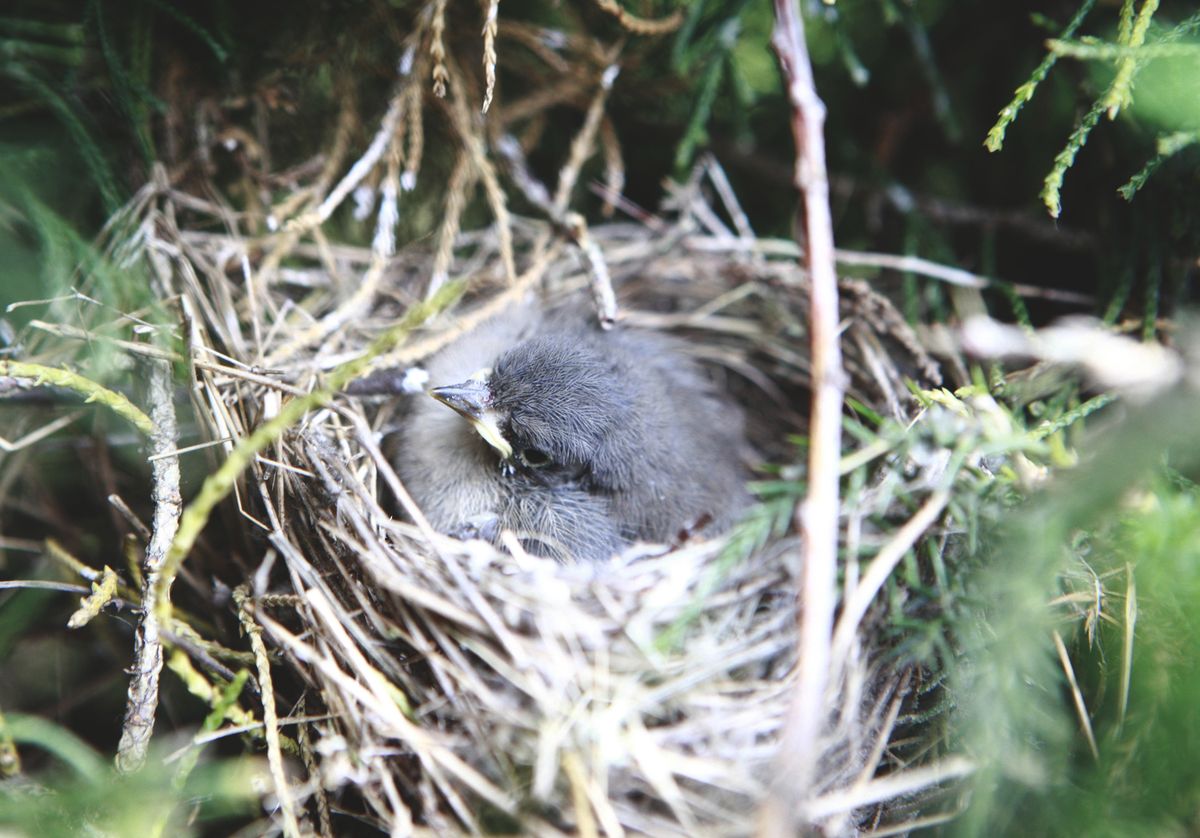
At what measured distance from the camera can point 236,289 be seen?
177cm

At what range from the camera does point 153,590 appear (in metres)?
1.25

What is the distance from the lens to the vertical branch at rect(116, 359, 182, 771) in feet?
4.02

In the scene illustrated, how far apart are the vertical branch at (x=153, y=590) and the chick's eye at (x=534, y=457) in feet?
2.25

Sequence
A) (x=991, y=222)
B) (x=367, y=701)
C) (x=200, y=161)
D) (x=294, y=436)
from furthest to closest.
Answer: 1. (x=991, y=222)
2. (x=200, y=161)
3. (x=294, y=436)
4. (x=367, y=701)

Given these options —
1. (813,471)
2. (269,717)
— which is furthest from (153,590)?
(813,471)

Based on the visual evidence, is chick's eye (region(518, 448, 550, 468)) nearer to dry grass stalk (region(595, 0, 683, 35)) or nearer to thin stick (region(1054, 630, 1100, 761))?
dry grass stalk (region(595, 0, 683, 35))

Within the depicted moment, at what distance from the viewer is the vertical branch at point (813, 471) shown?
0.98 metres

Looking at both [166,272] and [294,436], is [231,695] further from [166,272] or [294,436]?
[166,272]

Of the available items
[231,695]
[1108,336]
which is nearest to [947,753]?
[1108,336]

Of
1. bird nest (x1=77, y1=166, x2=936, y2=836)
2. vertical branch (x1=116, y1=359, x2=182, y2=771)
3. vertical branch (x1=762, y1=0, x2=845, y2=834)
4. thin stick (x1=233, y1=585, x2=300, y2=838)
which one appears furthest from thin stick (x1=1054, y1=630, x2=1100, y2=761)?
vertical branch (x1=116, y1=359, x2=182, y2=771)

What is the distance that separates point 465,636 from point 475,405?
600 mm

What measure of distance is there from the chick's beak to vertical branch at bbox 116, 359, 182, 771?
519mm

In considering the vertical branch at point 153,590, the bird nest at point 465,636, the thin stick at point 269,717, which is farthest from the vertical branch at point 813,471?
the vertical branch at point 153,590

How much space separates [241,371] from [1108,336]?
1.65 m
